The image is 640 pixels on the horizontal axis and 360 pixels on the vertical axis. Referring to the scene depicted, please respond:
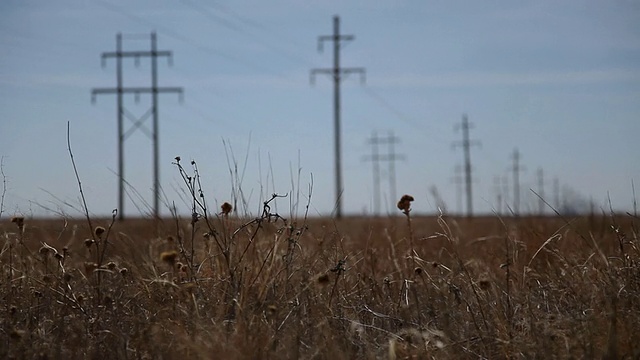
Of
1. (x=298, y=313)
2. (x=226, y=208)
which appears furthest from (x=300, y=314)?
(x=226, y=208)

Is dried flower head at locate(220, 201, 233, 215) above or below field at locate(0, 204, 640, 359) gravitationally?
above

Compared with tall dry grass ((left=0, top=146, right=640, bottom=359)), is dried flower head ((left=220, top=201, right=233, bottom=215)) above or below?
above

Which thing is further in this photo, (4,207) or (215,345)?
(4,207)

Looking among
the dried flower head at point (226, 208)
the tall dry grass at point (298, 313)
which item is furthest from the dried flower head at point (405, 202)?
the dried flower head at point (226, 208)

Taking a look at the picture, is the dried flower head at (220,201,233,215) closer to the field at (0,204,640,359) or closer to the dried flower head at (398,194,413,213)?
the field at (0,204,640,359)

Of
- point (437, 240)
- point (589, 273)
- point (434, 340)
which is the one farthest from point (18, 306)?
point (437, 240)

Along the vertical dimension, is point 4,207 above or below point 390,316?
above

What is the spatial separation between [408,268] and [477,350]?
183cm

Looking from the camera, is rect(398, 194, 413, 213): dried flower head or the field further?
rect(398, 194, 413, 213): dried flower head

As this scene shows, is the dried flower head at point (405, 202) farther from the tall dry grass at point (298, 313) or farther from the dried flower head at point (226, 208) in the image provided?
the dried flower head at point (226, 208)

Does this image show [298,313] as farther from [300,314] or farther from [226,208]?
[226,208]

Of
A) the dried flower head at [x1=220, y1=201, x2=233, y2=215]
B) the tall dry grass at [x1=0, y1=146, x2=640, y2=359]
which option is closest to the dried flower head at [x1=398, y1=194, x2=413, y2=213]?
the tall dry grass at [x1=0, y1=146, x2=640, y2=359]

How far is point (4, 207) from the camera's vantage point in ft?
18.9

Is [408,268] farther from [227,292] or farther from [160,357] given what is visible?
[160,357]
